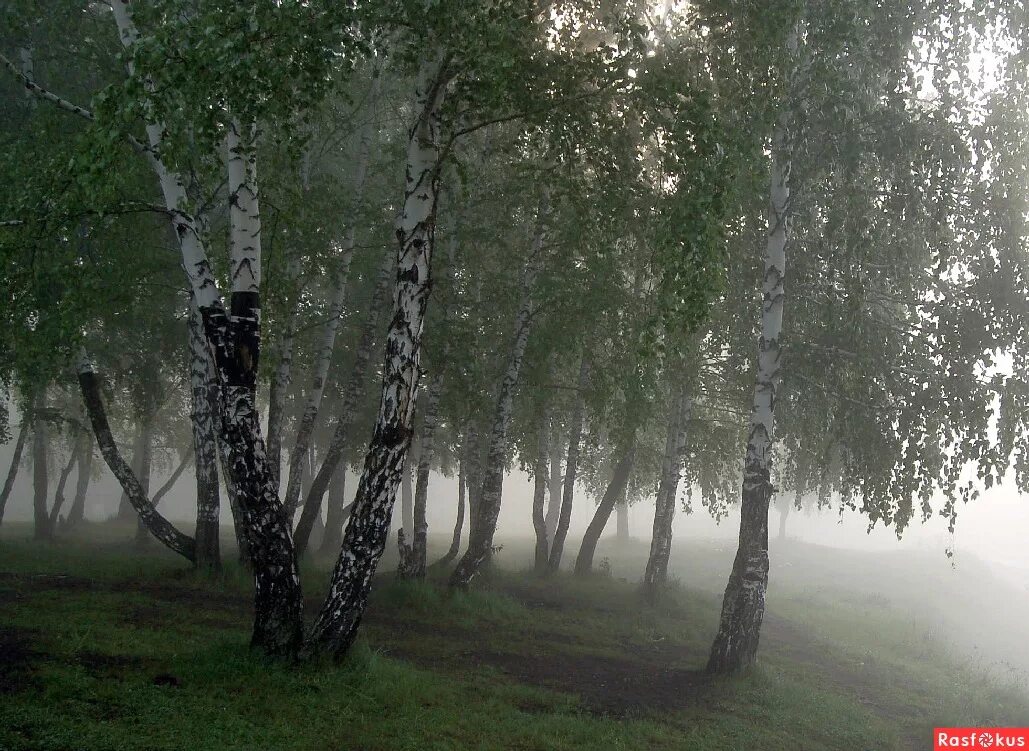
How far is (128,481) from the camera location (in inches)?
489

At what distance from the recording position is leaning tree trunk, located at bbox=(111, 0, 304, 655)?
7.72 meters

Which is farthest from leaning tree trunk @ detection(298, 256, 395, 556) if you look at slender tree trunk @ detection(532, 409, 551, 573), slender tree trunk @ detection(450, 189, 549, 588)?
slender tree trunk @ detection(532, 409, 551, 573)

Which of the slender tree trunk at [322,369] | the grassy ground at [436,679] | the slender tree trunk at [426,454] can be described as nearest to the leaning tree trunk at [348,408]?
the slender tree trunk at [322,369]

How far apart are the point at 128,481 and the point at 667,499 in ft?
42.7

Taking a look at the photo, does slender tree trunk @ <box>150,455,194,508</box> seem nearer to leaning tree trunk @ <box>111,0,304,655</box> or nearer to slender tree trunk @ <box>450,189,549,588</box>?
slender tree trunk @ <box>450,189,549,588</box>

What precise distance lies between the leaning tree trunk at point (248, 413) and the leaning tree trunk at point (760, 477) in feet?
22.7

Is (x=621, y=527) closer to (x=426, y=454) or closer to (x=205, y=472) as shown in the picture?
(x=426, y=454)

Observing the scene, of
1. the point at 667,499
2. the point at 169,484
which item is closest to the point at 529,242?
the point at 667,499

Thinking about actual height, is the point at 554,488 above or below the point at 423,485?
below

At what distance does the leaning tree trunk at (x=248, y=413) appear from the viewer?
7.72 metres

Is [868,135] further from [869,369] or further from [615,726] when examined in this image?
[615,726]

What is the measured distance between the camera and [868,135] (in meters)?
12.1

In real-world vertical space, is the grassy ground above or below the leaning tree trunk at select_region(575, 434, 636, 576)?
below

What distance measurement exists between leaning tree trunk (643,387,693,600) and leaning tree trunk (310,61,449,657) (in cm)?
1129
